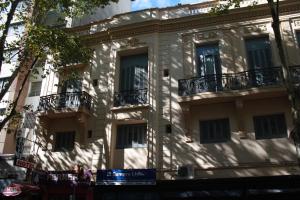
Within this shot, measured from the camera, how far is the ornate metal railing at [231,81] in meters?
12.8

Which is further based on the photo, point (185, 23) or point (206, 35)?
point (185, 23)

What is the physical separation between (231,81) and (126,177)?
569cm

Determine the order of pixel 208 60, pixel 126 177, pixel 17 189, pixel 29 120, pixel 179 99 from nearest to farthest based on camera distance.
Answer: pixel 17 189 < pixel 126 177 < pixel 179 99 < pixel 208 60 < pixel 29 120

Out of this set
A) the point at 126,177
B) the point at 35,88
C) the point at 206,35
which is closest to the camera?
the point at 126,177

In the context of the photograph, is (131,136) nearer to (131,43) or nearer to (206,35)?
(131,43)

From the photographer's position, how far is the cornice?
47.0 ft

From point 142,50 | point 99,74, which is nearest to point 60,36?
point 99,74

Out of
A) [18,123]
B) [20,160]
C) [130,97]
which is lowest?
[20,160]

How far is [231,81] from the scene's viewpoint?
13.3 m

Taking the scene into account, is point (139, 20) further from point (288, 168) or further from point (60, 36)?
point (288, 168)

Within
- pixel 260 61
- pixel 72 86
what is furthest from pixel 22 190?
pixel 260 61

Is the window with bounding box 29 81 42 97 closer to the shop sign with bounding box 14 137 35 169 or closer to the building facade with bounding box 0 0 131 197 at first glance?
the building facade with bounding box 0 0 131 197

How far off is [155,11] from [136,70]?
3.11 meters

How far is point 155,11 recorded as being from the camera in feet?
53.0
